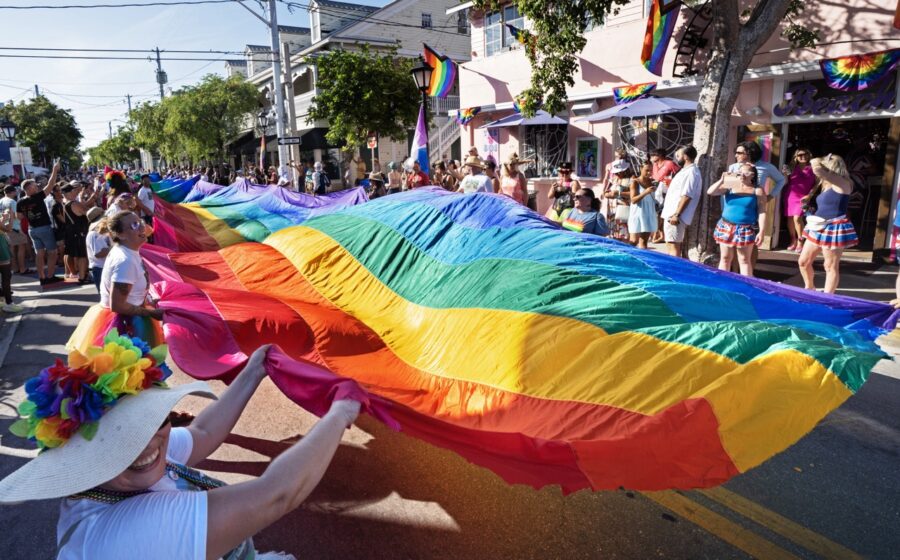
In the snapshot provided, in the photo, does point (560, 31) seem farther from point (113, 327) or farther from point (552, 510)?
point (552, 510)

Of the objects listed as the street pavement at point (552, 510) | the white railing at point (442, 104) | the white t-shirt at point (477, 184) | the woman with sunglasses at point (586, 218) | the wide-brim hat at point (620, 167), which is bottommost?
the street pavement at point (552, 510)

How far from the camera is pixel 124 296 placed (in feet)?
14.3

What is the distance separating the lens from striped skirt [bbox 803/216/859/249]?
680 cm

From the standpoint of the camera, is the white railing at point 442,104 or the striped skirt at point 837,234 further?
the white railing at point 442,104

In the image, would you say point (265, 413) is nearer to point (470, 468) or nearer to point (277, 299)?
point (277, 299)

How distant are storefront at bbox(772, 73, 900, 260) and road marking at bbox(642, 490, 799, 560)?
908 centimetres

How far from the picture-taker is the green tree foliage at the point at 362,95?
21.2m

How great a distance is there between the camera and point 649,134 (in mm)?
13977

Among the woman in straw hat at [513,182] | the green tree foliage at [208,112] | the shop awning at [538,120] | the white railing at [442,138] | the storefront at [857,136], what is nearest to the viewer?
the woman in straw hat at [513,182]

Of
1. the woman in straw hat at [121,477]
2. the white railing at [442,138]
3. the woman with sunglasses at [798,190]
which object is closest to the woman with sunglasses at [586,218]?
the woman with sunglasses at [798,190]

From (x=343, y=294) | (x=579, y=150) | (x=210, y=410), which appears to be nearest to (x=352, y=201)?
(x=343, y=294)

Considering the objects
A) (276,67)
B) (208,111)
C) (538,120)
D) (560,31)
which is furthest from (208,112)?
(560,31)

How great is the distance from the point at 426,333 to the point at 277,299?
4.78 feet

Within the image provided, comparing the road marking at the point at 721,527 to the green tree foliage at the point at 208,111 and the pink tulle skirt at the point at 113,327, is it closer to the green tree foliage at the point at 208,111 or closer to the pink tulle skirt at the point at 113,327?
the pink tulle skirt at the point at 113,327
